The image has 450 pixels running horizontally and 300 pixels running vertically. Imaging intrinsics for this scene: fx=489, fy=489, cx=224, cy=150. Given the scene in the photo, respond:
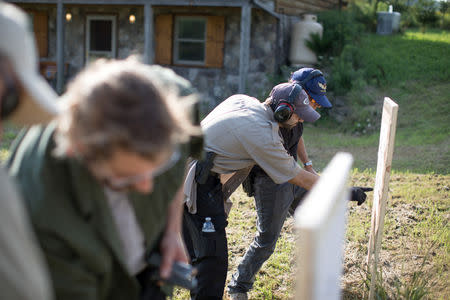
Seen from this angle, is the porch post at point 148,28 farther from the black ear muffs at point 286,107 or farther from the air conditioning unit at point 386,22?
the black ear muffs at point 286,107

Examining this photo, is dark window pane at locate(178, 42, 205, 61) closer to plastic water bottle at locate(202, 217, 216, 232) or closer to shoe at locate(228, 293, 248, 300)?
shoe at locate(228, 293, 248, 300)

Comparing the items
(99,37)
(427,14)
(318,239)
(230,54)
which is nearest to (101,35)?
(99,37)

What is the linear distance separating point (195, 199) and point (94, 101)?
227cm

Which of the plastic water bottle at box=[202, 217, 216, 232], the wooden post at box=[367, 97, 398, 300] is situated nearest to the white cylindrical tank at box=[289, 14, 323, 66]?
the wooden post at box=[367, 97, 398, 300]

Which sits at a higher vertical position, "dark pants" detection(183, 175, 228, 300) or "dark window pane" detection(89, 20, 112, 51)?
"dark window pane" detection(89, 20, 112, 51)

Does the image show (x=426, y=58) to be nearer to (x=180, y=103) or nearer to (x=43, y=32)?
(x=43, y=32)

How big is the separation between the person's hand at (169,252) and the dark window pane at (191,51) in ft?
40.5

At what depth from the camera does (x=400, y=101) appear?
1187 cm

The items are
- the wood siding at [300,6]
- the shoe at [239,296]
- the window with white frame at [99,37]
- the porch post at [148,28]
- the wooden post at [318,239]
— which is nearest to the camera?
the wooden post at [318,239]

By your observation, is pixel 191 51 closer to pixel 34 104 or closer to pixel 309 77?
pixel 309 77

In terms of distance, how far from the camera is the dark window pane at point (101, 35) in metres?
14.7

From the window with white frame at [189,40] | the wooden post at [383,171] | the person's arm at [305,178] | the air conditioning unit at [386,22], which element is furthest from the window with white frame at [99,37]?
the wooden post at [383,171]

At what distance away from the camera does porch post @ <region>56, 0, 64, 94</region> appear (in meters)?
13.9

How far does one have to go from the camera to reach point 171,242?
1.87 metres
